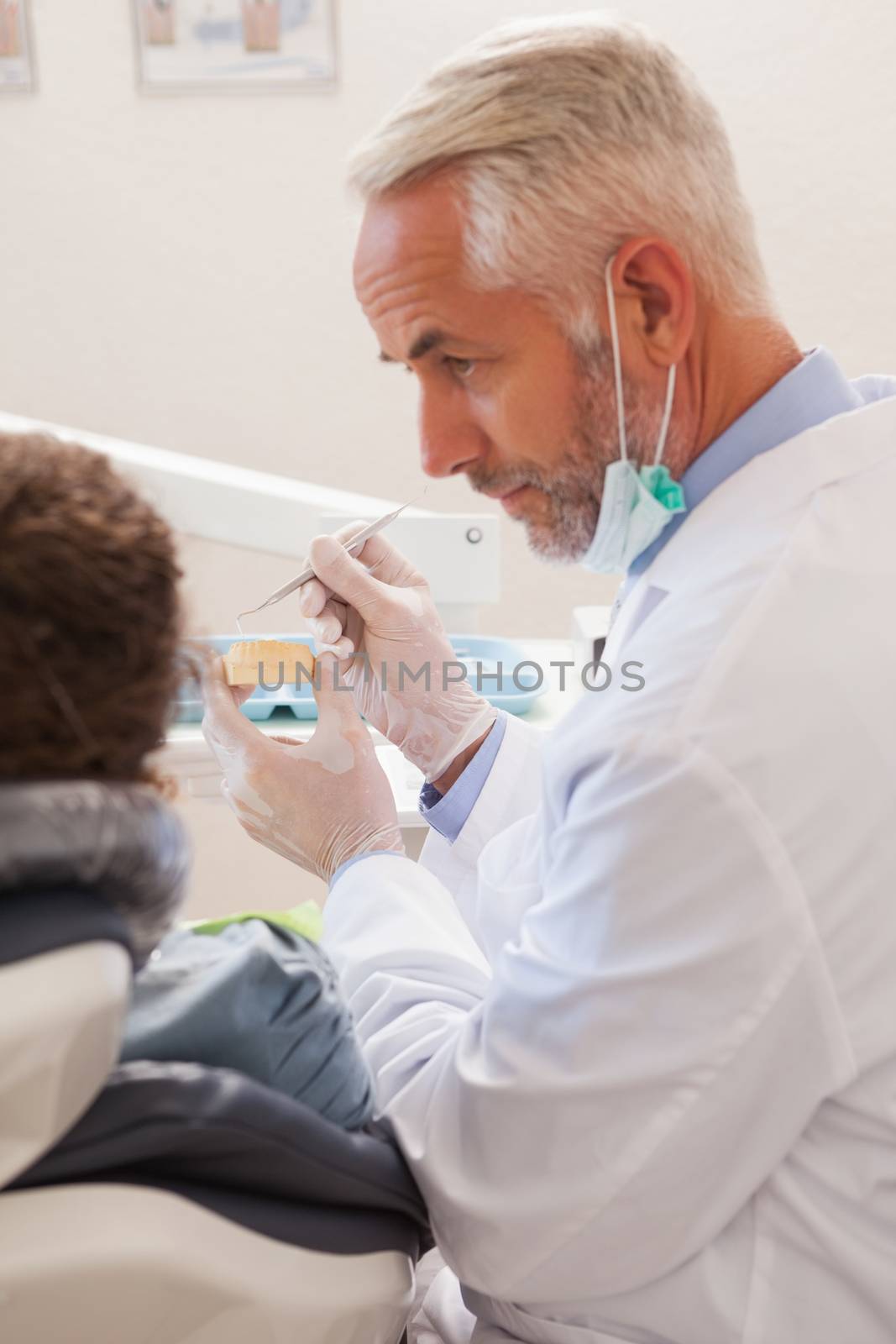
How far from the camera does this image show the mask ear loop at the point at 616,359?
98 centimetres

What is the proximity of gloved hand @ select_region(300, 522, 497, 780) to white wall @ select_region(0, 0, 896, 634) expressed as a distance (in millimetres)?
1998

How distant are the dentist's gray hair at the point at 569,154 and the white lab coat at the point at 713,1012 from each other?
267mm

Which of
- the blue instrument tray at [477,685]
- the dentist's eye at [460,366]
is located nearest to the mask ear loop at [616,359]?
the dentist's eye at [460,366]

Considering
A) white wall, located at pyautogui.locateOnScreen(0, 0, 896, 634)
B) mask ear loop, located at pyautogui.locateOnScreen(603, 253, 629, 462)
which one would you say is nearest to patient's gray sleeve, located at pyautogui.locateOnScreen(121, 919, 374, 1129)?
mask ear loop, located at pyautogui.locateOnScreen(603, 253, 629, 462)

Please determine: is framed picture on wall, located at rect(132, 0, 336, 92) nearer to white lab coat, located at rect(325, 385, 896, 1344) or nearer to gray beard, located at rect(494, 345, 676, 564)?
gray beard, located at rect(494, 345, 676, 564)

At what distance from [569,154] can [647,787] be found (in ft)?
1.63

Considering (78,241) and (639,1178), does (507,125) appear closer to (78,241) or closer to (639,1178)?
(639,1178)

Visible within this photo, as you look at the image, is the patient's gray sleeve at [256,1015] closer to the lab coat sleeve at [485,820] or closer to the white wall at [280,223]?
the lab coat sleeve at [485,820]

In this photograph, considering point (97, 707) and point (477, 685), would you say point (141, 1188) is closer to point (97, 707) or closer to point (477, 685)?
point (97, 707)

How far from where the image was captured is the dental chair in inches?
23.5

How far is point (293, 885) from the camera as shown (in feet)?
9.95

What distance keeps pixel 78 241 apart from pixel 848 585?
10.1 feet

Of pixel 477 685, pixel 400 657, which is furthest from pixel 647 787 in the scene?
pixel 477 685

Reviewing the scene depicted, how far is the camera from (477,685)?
194 centimetres
